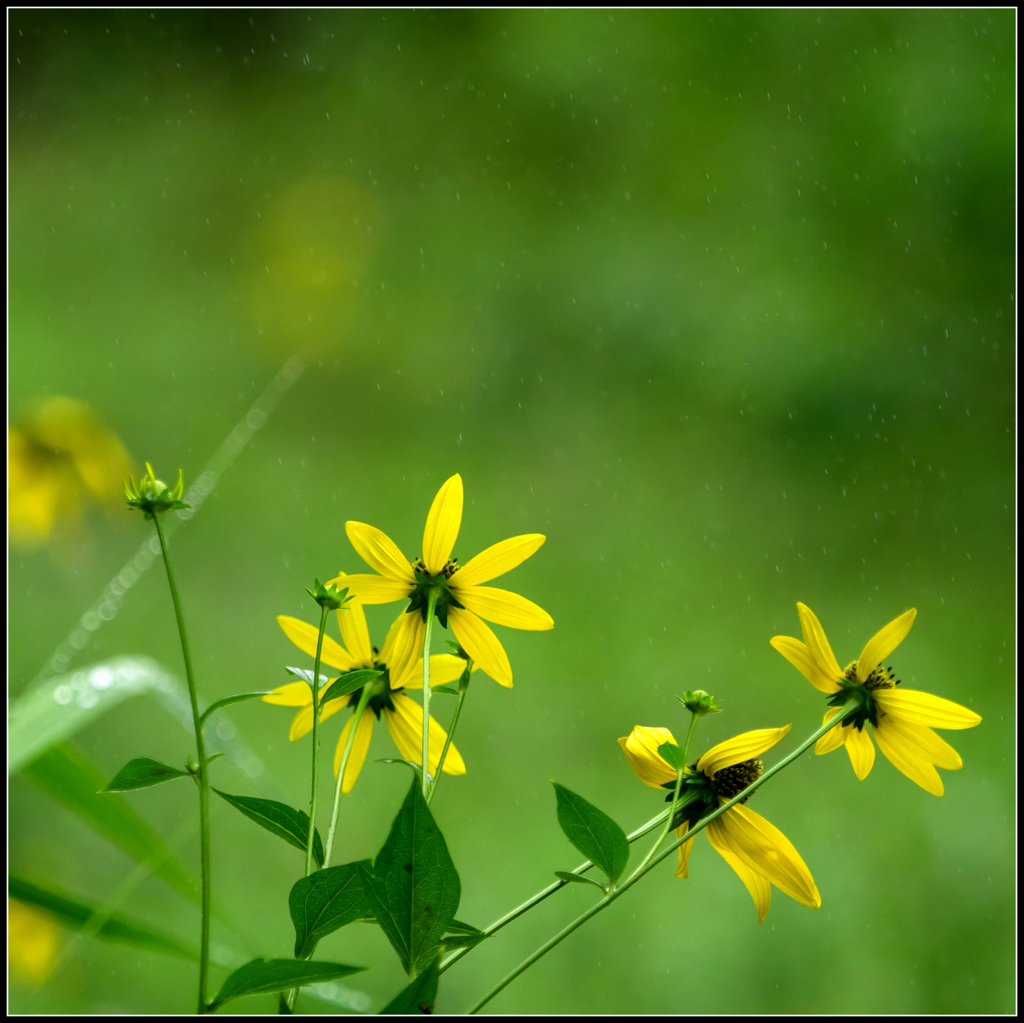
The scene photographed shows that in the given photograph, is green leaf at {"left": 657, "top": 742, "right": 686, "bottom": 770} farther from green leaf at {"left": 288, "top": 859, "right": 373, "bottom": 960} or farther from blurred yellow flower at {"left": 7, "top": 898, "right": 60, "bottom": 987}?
blurred yellow flower at {"left": 7, "top": 898, "right": 60, "bottom": 987}

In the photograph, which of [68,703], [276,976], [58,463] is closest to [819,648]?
[276,976]

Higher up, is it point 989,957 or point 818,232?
point 818,232

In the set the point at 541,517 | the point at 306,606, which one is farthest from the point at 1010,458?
the point at 306,606

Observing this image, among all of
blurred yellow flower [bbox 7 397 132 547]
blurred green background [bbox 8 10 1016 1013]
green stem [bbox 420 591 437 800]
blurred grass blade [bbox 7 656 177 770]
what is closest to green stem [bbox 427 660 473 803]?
green stem [bbox 420 591 437 800]

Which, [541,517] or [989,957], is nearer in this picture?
[989,957]

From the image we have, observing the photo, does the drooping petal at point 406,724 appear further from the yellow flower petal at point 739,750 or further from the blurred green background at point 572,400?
the blurred green background at point 572,400

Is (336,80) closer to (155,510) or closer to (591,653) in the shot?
(591,653)
